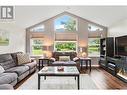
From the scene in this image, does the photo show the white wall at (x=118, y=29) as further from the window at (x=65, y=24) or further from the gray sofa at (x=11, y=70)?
the gray sofa at (x=11, y=70)

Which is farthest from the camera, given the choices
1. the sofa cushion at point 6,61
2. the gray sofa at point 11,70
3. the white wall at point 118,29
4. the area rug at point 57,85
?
the white wall at point 118,29

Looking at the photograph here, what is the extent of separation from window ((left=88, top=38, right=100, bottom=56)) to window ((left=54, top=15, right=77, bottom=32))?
109cm

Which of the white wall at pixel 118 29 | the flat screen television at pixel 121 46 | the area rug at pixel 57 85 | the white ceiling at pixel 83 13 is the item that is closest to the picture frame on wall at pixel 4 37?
the white ceiling at pixel 83 13

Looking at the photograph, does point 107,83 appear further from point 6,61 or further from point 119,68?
point 6,61

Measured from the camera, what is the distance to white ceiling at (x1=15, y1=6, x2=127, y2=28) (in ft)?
23.5

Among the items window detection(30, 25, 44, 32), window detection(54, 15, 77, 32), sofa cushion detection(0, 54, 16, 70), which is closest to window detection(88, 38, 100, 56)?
window detection(54, 15, 77, 32)

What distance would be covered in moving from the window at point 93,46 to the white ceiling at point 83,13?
100 centimetres

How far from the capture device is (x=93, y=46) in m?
9.84

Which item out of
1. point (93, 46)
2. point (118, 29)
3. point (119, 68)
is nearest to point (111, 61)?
point (119, 68)

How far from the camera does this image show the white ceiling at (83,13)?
715cm

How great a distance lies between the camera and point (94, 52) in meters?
9.86

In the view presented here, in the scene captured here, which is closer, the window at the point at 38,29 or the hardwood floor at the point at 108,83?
the hardwood floor at the point at 108,83
